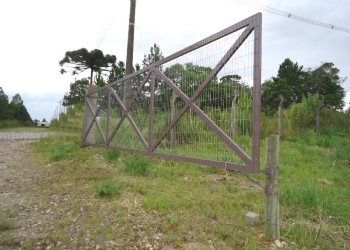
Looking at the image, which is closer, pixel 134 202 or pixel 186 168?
pixel 134 202

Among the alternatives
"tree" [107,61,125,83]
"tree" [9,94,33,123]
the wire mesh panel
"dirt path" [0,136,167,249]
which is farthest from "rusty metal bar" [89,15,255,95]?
"tree" [9,94,33,123]

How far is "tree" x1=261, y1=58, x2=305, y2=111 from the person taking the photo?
36469mm

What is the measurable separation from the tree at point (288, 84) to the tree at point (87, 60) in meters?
16.8

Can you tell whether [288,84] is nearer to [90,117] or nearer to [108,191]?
[90,117]

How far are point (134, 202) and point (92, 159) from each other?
3.23 metres

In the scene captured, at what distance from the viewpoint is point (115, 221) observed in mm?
3412

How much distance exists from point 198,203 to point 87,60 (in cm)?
3139

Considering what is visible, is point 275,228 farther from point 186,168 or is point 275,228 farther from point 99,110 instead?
point 99,110

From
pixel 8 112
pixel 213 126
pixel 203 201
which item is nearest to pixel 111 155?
pixel 203 201

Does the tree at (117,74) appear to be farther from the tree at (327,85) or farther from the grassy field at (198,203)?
the tree at (327,85)

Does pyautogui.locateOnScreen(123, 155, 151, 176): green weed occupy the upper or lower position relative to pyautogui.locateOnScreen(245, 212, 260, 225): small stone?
upper

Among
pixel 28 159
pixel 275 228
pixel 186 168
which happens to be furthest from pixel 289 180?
pixel 28 159

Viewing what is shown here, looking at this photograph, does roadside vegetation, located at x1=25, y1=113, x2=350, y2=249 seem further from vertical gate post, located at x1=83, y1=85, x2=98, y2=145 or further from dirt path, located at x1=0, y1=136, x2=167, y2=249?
vertical gate post, located at x1=83, y1=85, x2=98, y2=145

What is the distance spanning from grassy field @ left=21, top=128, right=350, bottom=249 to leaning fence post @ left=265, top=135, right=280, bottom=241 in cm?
10
